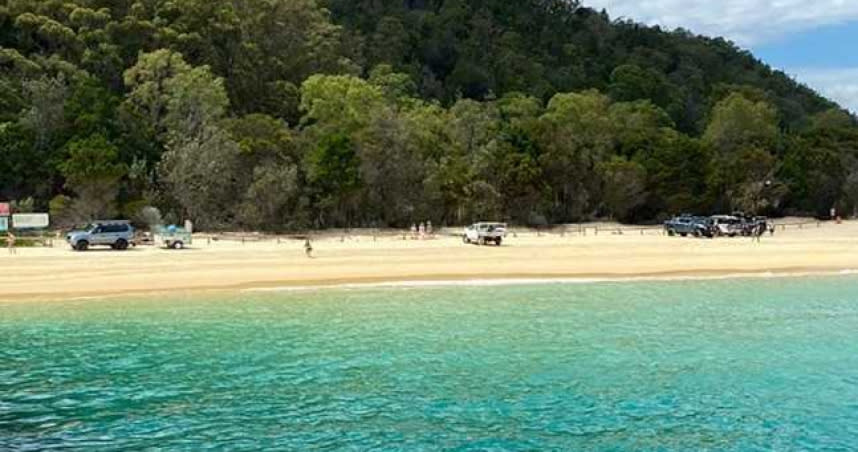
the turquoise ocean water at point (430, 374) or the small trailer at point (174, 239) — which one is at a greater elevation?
the small trailer at point (174, 239)

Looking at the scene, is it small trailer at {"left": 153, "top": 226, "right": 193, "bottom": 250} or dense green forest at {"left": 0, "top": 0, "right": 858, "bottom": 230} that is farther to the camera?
dense green forest at {"left": 0, "top": 0, "right": 858, "bottom": 230}

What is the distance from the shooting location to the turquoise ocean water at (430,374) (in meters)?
16.6

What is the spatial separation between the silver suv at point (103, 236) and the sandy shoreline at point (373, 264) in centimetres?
111

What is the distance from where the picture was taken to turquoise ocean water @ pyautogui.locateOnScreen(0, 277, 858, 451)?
654 inches

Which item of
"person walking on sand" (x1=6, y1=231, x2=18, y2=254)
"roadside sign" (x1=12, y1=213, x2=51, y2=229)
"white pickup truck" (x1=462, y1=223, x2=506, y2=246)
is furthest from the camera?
"white pickup truck" (x1=462, y1=223, x2=506, y2=246)

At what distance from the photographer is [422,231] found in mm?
74000

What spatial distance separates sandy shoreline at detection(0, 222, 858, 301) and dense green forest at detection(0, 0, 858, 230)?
1147cm

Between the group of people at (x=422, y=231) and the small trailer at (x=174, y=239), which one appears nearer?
the small trailer at (x=174, y=239)

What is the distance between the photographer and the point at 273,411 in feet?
60.2

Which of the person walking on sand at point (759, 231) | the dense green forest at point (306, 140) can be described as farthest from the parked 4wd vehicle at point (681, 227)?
the dense green forest at point (306, 140)

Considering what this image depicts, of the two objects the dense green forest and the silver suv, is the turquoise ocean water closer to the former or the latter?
the silver suv

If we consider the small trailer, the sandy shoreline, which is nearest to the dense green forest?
the sandy shoreline

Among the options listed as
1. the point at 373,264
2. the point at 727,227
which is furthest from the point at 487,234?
the point at 727,227

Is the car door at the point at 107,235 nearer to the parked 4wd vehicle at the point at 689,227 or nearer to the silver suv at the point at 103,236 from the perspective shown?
the silver suv at the point at 103,236
